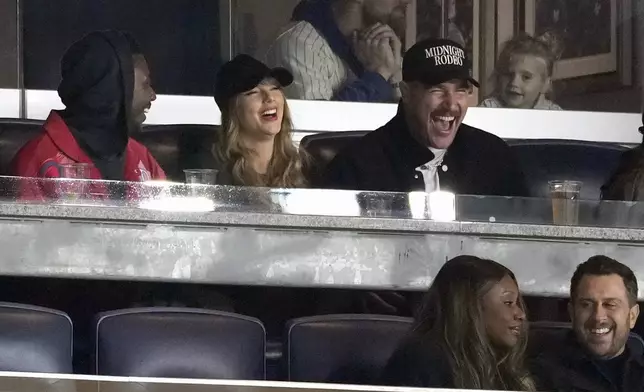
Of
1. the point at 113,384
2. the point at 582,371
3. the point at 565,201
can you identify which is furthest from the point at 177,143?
the point at 582,371

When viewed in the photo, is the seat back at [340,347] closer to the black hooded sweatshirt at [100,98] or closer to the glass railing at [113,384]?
the glass railing at [113,384]

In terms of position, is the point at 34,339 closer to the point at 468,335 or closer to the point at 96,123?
the point at 96,123

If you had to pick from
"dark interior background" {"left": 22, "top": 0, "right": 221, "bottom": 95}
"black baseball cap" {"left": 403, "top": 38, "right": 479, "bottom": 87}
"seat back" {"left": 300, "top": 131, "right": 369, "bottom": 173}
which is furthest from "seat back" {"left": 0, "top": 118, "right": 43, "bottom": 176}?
Result: "black baseball cap" {"left": 403, "top": 38, "right": 479, "bottom": 87}

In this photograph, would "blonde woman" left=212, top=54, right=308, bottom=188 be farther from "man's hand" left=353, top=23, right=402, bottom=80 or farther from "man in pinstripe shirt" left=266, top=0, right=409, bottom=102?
"man's hand" left=353, top=23, right=402, bottom=80

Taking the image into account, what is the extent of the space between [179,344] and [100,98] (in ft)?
1.76

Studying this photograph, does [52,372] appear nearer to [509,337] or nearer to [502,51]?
[509,337]

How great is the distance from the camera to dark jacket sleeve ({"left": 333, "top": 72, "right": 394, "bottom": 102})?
270cm

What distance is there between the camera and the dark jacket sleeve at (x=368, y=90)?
2.70 metres

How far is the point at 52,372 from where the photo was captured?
2371mm

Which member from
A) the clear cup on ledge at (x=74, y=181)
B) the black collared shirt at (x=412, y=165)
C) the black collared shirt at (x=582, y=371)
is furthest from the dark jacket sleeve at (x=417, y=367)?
the clear cup on ledge at (x=74, y=181)

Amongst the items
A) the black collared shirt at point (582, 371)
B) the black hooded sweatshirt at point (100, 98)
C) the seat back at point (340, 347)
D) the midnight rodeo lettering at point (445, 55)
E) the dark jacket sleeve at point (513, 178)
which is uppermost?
the midnight rodeo lettering at point (445, 55)

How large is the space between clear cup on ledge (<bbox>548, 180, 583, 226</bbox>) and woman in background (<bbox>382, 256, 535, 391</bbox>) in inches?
6.5

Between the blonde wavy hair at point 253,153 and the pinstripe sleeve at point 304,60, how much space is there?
0.21 feet

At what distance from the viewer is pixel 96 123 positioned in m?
2.53
